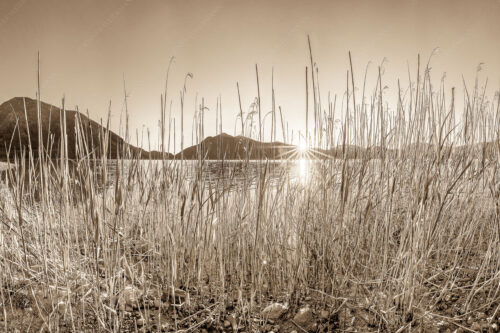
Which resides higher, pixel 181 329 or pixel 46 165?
pixel 46 165

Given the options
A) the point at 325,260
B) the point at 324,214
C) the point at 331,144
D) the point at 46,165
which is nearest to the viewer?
the point at 46,165

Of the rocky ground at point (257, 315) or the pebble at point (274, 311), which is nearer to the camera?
the rocky ground at point (257, 315)

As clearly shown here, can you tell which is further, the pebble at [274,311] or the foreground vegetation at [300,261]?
the pebble at [274,311]

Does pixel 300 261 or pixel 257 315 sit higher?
pixel 300 261

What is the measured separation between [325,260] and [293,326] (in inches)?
14.8

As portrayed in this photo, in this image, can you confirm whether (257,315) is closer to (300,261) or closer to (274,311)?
(274,311)

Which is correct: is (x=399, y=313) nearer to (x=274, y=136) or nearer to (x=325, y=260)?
(x=325, y=260)

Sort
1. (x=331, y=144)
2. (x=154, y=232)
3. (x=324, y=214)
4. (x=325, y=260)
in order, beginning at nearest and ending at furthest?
(x=324, y=214) < (x=325, y=260) < (x=331, y=144) < (x=154, y=232)

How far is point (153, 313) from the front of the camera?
1.41m

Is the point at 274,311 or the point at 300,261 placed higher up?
the point at 300,261

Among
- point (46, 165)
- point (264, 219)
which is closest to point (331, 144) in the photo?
point (264, 219)

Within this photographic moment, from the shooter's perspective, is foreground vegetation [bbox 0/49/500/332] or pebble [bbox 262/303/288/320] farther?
pebble [bbox 262/303/288/320]

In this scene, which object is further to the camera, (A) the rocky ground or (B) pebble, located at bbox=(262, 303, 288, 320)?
(B) pebble, located at bbox=(262, 303, 288, 320)

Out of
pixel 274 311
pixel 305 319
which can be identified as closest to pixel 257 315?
pixel 274 311
